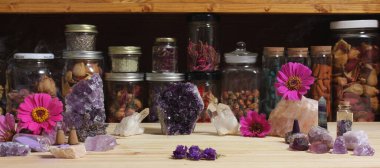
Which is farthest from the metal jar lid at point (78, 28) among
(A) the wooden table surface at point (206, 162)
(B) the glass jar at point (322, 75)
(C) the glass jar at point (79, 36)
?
(B) the glass jar at point (322, 75)

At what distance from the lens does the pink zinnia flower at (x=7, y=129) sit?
1.18 m

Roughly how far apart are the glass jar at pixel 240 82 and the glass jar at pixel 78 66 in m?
0.35

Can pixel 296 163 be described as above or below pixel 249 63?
below

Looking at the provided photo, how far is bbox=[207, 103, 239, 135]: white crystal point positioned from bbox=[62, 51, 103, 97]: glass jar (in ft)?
→ 1.24

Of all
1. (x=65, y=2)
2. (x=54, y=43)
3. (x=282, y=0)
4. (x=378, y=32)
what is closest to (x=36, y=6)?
(x=65, y=2)

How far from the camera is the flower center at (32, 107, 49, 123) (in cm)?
118

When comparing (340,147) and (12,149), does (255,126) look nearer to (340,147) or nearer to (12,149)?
(340,147)

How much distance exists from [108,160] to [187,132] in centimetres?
35

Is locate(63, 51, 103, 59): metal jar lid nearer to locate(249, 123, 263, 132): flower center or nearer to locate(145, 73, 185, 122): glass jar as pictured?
locate(145, 73, 185, 122): glass jar

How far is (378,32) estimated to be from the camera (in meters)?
1.68

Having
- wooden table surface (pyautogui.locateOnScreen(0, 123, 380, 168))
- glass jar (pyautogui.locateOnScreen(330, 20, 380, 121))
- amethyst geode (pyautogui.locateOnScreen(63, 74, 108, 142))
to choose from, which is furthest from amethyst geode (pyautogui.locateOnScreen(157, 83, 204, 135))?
glass jar (pyautogui.locateOnScreen(330, 20, 380, 121))

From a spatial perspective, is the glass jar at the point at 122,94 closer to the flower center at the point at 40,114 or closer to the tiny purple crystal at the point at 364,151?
the flower center at the point at 40,114

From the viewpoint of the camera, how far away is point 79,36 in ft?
5.09

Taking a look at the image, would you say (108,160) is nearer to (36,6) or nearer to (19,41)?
(36,6)
